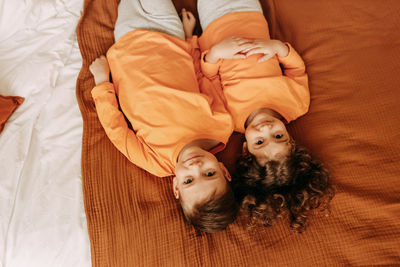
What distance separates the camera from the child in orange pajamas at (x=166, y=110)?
2.86 ft

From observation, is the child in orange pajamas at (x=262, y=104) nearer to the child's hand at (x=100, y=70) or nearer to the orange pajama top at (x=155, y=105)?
the orange pajama top at (x=155, y=105)

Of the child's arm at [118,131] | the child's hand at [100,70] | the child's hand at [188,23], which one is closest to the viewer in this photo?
the child's arm at [118,131]

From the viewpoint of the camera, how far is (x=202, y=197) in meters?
0.85

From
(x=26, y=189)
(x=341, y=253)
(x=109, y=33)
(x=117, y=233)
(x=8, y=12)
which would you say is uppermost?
(x=8, y=12)

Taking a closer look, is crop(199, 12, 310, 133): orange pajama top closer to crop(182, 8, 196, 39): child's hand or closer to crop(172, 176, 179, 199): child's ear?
crop(182, 8, 196, 39): child's hand

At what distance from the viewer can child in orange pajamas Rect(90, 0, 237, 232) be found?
2.86 feet

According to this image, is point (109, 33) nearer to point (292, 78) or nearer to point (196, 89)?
point (196, 89)

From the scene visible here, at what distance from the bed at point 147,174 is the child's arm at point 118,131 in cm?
5

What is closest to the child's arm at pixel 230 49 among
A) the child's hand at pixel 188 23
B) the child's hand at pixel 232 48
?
the child's hand at pixel 232 48

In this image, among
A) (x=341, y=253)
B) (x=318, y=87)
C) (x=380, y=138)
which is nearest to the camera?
(x=341, y=253)

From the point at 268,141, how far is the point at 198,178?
0.29 metres

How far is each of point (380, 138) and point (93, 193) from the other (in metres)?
1.09

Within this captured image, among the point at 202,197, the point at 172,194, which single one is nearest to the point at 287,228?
the point at 202,197

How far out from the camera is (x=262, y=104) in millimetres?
1065
